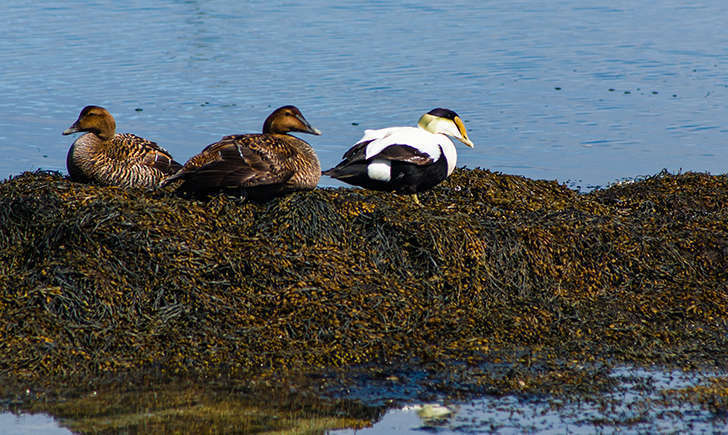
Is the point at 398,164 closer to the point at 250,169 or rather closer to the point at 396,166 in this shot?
the point at 396,166

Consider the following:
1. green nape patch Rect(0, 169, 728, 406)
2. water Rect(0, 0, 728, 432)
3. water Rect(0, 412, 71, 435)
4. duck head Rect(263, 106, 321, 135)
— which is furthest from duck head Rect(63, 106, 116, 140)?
water Rect(0, 412, 71, 435)

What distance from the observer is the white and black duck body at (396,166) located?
6918 mm

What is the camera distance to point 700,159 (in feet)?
32.9

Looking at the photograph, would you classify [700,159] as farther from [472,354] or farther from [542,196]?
[472,354]

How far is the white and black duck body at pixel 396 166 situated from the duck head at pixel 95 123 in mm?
1665

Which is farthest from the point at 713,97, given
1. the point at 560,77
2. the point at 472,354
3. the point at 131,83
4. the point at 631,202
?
the point at 472,354

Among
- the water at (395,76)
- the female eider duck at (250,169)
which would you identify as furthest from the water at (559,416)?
the water at (395,76)

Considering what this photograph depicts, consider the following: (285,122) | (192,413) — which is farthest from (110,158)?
(192,413)

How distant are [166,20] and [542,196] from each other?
14281 millimetres

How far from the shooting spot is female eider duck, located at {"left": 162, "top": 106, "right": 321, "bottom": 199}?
20.1 ft

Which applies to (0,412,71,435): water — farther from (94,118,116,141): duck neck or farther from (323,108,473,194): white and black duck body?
(323,108,473,194): white and black duck body

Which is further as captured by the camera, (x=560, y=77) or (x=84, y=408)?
(x=560, y=77)

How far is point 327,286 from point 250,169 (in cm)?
119

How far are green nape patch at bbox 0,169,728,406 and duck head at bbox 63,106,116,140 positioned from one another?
427 mm
